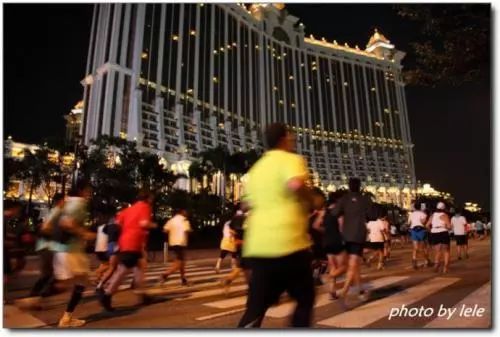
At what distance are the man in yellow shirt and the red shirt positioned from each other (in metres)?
3.21

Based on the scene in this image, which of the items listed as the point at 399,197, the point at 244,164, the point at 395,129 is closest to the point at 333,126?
the point at 395,129

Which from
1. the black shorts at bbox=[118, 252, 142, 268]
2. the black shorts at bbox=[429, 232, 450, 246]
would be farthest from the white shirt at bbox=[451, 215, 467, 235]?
the black shorts at bbox=[118, 252, 142, 268]

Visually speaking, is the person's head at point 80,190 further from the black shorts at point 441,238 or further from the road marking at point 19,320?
the black shorts at point 441,238

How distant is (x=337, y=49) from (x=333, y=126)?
23.1 meters

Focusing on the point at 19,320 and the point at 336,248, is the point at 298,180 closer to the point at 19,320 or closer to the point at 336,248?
the point at 336,248

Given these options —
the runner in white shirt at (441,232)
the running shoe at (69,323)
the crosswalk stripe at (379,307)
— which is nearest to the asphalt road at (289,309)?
the crosswalk stripe at (379,307)

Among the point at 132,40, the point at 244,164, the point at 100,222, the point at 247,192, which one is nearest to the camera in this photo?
the point at 247,192

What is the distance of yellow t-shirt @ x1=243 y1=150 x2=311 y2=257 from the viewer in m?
3.13

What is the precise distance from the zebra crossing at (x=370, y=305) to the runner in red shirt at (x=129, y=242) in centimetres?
120

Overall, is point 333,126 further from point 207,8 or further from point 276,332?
Answer: point 276,332

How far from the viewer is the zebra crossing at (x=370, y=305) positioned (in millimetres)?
4965

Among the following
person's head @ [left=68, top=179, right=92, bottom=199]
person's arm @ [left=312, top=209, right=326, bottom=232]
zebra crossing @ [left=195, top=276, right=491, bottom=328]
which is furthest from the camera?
person's arm @ [left=312, top=209, right=326, bottom=232]

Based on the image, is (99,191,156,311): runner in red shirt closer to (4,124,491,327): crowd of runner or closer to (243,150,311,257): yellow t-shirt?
(4,124,491,327): crowd of runner

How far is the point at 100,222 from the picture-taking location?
362 inches
